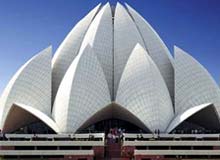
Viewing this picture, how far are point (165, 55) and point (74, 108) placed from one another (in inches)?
474

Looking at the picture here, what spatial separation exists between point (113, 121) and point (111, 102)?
4.67m

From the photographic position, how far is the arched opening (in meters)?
34.9

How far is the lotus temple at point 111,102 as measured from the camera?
30109 mm

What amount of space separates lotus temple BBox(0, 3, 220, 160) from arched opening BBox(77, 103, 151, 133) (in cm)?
9

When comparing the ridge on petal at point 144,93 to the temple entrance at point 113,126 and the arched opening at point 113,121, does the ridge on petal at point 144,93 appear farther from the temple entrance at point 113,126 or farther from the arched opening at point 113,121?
the temple entrance at point 113,126

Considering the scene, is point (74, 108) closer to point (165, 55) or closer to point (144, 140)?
point (144, 140)

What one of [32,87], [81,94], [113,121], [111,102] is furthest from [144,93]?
[32,87]

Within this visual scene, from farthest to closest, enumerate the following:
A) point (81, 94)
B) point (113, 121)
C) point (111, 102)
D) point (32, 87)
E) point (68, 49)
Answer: point (68, 49), point (113, 121), point (32, 87), point (111, 102), point (81, 94)

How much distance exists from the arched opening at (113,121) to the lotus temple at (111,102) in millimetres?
94

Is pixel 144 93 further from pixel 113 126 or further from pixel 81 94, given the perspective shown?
pixel 113 126

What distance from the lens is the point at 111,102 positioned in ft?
114

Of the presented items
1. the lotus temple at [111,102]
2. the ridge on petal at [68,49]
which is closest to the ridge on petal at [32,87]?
the lotus temple at [111,102]

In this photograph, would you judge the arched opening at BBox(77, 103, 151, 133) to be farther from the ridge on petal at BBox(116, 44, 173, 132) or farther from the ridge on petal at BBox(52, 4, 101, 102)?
the ridge on petal at BBox(52, 4, 101, 102)

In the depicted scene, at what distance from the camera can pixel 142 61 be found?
117ft
